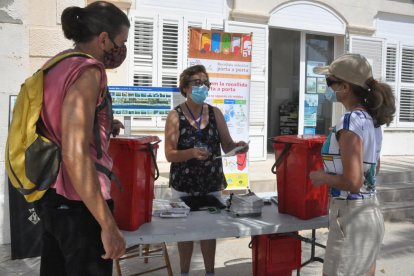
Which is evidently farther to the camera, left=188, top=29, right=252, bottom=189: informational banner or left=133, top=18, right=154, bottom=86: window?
left=133, top=18, right=154, bottom=86: window

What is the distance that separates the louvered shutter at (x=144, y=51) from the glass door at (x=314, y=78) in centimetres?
321

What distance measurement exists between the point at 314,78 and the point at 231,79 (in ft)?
11.3

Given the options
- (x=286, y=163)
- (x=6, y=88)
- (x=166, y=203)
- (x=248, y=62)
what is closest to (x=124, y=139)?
(x=166, y=203)

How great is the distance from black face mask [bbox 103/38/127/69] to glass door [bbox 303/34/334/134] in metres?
6.84

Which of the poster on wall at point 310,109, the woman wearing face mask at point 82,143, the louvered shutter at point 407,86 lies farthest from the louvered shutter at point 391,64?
the woman wearing face mask at point 82,143

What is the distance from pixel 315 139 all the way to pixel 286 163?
0.25 m

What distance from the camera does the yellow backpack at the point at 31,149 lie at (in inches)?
60.3

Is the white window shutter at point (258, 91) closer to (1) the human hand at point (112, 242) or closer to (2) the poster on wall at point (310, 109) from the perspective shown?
(2) the poster on wall at point (310, 109)

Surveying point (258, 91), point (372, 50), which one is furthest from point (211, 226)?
point (372, 50)

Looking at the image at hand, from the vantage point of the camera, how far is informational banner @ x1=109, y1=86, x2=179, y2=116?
4121 mm

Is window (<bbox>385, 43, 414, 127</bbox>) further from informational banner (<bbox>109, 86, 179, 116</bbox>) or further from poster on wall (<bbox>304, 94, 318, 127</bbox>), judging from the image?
informational banner (<bbox>109, 86, 179, 116</bbox>)

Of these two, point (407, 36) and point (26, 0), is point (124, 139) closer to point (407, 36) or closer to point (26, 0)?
point (26, 0)

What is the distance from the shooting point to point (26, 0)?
4180 millimetres

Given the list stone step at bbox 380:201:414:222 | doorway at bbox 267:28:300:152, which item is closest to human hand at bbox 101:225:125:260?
stone step at bbox 380:201:414:222
